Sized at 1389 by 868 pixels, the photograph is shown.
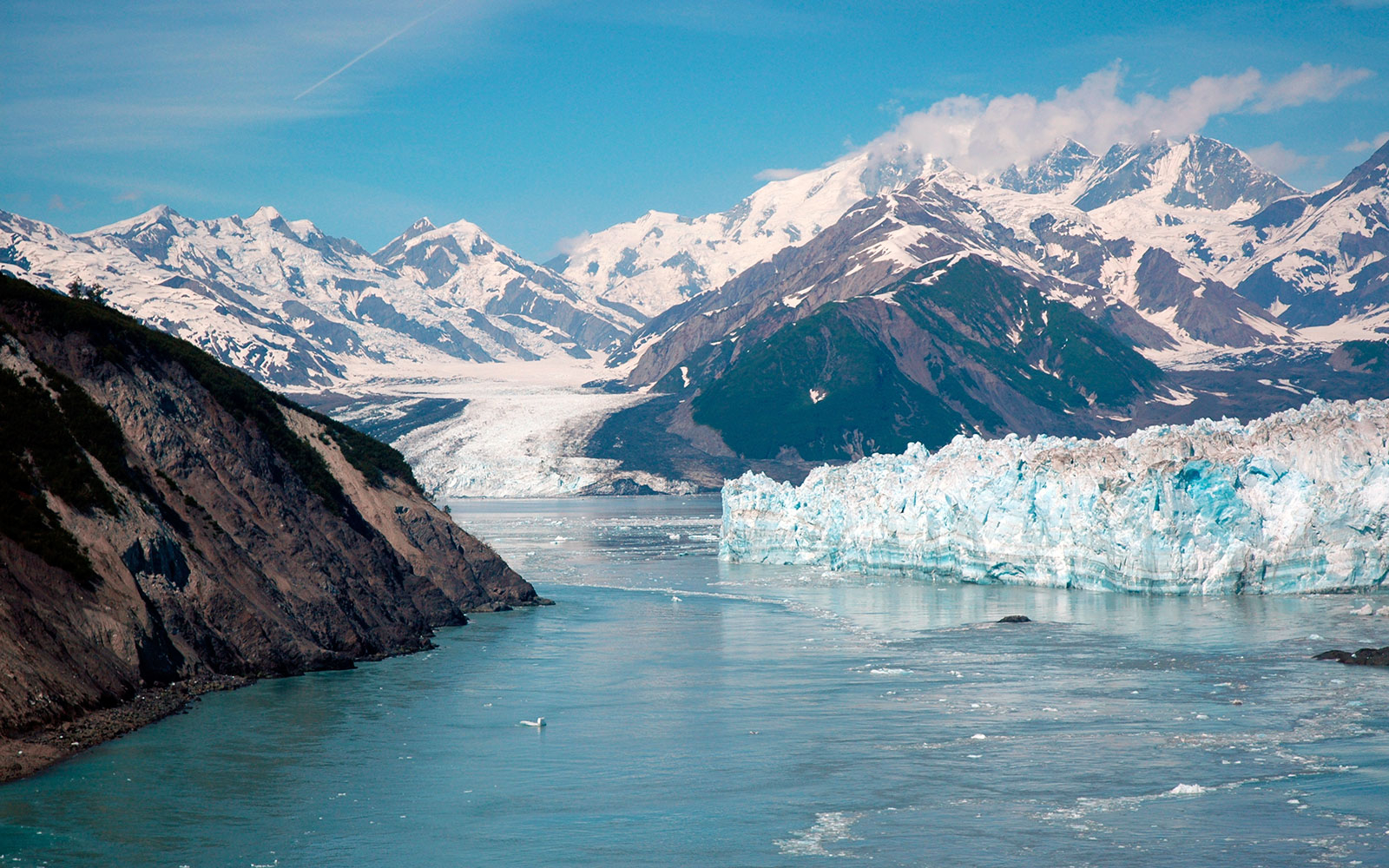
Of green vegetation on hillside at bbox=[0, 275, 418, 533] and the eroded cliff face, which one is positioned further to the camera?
green vegetation on hillside at bbox=[0, 275, 418, 533]

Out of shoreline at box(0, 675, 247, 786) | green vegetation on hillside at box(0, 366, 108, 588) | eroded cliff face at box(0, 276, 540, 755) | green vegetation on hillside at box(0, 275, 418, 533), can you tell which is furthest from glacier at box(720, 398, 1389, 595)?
green vegetation on hillside at box(0, 366, 108, 588)

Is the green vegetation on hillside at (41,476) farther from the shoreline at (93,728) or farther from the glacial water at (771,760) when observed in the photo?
the glacial water at (771,760)

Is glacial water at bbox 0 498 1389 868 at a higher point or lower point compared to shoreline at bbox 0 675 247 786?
lower

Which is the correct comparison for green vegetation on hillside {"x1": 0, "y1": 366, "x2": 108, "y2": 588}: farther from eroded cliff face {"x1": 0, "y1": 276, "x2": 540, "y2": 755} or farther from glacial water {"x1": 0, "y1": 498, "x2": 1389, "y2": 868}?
glacial water {"x1": 0, "y1": 498, "x2": 1389, "y2": 868}

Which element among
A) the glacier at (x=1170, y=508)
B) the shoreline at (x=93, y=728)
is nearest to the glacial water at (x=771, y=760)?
the shoreline at (x=93, y=728)

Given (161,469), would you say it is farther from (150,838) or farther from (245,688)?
(150,838)

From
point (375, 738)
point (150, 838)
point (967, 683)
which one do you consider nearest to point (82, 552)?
point (375, 738)

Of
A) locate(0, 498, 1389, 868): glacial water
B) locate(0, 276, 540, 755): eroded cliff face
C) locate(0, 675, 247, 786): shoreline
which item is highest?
locate(0, 276, 540, 755): eroded cliff face
